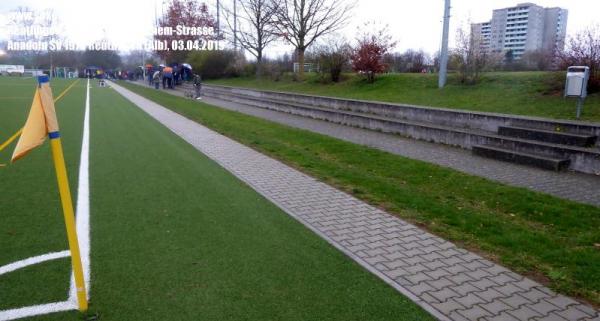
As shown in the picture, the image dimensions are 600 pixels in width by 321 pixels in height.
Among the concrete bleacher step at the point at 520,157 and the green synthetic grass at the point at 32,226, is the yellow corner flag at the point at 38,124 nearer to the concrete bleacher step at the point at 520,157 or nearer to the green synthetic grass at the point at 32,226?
the green synthetic grass at the point at 32,226

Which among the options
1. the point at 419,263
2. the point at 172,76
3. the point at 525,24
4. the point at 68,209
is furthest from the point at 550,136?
the point at 172,76

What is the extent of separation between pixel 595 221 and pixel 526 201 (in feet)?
3.29

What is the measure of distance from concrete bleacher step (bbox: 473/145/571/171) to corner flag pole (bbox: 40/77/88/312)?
27.7ft

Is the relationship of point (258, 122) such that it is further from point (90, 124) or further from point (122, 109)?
point (122, 109)

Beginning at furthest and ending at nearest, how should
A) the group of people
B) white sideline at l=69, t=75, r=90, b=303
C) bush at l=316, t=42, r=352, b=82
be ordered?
the group of people
bush at l=316, t=42, r=352, b=82
white sideline at l=69, t=75, r=90, b=303

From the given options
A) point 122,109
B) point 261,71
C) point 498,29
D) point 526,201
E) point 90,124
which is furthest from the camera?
point 261,71

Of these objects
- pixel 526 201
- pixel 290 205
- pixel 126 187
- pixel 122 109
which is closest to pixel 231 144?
pixel 126 187

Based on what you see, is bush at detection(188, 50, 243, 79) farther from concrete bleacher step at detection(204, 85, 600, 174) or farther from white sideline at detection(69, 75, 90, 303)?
white sideline at detection(69, 75, 90, 303)

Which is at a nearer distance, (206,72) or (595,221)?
(595,221)

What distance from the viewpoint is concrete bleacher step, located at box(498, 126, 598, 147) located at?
30.3 feet

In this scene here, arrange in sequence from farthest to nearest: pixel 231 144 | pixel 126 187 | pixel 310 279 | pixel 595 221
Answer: pixel 231 144
pixel 126 187
pixel 595 221
pixel 310 279

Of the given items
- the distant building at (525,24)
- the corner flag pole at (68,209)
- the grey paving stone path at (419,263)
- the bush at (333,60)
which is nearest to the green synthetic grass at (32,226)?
the corner flag pole at (68,209)

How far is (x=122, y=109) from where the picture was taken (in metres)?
22.2

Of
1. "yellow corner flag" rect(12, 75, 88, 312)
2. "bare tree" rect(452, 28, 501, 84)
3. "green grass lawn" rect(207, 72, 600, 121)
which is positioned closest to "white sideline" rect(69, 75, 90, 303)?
"yellow corner flag" rect(12, 75, 88, 312)
